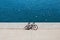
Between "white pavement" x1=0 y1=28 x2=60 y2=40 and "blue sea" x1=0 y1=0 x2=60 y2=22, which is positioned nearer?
"white pavement" x1=0 y1=28 x2=60 y2=40

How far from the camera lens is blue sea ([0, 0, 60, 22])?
4.26 ft

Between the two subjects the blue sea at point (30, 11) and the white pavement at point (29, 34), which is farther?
the blue sea at point (30, 11)

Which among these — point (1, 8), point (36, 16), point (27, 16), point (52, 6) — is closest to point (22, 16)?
point (27, 16)

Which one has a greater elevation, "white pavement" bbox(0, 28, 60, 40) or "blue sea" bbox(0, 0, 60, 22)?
"blue sea" bbox(0, 0, 60, 22)

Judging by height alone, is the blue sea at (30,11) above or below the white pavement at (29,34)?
above

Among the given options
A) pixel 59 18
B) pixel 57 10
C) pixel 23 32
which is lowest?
pixel 23 32

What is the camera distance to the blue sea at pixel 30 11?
130cm

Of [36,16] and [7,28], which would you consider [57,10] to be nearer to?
[36,16]

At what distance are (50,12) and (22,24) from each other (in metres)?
0.39

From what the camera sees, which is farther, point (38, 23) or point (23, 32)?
point (38, 23)

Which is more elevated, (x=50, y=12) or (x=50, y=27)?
(x=50, y=12)

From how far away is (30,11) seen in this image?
132cm

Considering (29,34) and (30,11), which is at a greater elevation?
(30,11)

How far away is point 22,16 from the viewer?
4.34 feet
